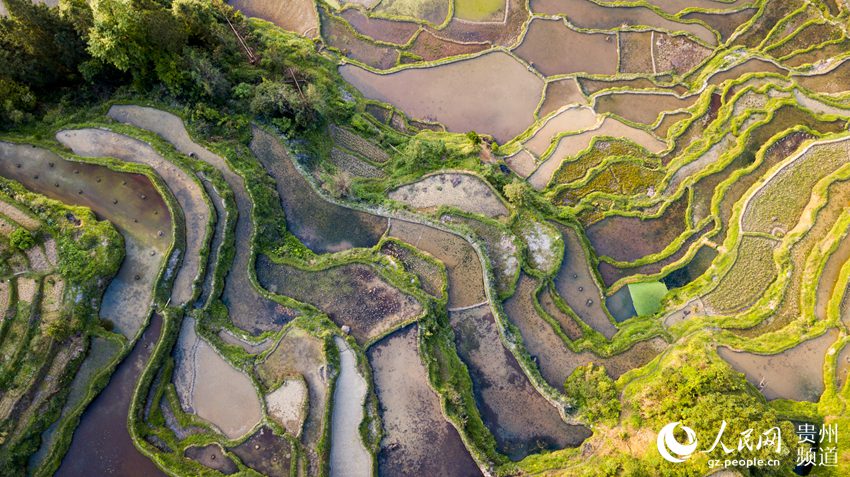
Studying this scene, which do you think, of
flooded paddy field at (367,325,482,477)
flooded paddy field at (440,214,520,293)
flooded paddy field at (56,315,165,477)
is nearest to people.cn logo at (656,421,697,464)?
flooded paddy field at (367,325,482,477)

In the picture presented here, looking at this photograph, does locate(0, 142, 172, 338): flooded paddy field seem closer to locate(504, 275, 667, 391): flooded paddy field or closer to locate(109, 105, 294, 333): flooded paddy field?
locate(109, 105, 294, 333): flooded paddy field

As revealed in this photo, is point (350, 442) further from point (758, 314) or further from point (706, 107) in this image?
point (706, 107)

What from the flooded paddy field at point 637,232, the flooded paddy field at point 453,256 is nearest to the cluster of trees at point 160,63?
the flooded paddy field at point 453,256

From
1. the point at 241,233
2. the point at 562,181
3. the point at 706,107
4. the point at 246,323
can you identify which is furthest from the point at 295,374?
the point at 706,107

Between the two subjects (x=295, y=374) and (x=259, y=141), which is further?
(x=259, y=141)

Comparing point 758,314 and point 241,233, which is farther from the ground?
point 758,314

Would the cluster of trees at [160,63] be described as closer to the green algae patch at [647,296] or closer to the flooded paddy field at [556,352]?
the flooded paddy field at [556,352]

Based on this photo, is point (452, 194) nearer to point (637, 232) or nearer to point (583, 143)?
point (583, 143)
